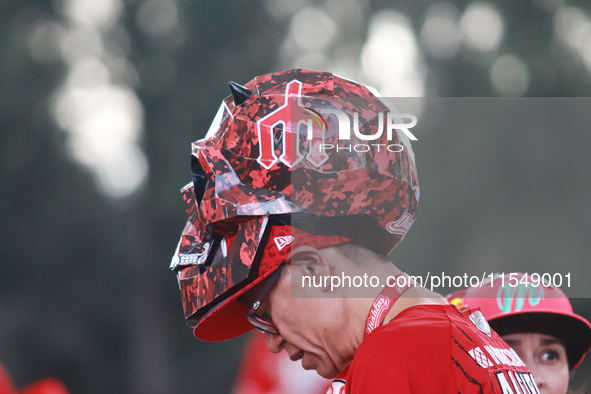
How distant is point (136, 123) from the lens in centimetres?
940

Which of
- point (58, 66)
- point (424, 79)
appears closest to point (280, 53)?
point (424, 79)

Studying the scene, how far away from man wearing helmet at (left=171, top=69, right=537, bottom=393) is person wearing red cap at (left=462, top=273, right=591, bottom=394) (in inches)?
47.4

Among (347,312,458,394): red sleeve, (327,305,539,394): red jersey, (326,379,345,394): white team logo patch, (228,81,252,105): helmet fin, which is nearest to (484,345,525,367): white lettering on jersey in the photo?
(327,305,539,394): red jersey

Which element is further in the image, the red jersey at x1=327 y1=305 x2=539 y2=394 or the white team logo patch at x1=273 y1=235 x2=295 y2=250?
the white team logo patch at x1=273 y1=235 x2=295 y2=250

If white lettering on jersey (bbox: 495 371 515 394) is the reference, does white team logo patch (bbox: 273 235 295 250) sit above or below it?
above

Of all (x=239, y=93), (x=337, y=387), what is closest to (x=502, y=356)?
(x=337, y=387)

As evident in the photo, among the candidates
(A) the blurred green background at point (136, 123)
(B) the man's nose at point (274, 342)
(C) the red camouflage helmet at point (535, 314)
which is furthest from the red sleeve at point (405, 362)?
(A) the blurred green background at point (136, 123)

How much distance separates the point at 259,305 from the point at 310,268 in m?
0.21

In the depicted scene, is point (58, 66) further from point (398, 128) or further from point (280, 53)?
point (398, 128)

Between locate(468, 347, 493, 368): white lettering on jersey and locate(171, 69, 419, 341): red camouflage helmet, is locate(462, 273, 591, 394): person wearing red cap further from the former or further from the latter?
locate(468, 347, 493, 368): white lettering on jersey

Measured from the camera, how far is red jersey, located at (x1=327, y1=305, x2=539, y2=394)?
116cm

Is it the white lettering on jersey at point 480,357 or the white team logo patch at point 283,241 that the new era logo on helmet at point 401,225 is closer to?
the white team logo patch at point 283,241

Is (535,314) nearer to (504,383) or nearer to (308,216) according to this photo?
(504,383)

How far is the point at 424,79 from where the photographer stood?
7.60 meters
